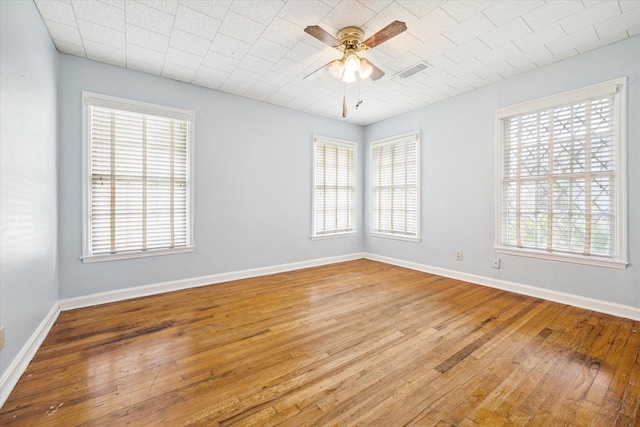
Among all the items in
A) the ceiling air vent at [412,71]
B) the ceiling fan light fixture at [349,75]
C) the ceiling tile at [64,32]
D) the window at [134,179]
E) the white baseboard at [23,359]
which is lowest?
the white baseboard at [23,359]

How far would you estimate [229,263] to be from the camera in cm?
409

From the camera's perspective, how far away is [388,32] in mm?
2201

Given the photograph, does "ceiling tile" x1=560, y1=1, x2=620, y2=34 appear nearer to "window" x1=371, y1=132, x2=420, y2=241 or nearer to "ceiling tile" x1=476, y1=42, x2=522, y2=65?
"ceiling tile" x1=476, y1=42, x2=522, y2=65

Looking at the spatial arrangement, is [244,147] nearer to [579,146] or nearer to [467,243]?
[467,243]

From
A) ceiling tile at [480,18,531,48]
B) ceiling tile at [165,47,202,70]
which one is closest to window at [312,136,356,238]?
ceiling tile at [165,47,202,70]

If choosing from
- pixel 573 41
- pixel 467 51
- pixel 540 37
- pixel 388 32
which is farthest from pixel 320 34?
pixel 573 41

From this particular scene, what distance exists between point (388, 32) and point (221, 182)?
286 centimetres

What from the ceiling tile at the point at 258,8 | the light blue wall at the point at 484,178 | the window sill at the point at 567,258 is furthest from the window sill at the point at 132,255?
the window sill at the point at 567,258

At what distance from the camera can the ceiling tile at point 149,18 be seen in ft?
7.57

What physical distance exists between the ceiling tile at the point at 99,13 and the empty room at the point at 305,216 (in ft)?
0.07

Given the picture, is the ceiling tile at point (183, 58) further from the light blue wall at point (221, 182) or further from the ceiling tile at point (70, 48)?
the ceiling tile at point (70, 48)

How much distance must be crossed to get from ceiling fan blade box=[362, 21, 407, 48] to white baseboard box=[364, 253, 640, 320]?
333 centimetres

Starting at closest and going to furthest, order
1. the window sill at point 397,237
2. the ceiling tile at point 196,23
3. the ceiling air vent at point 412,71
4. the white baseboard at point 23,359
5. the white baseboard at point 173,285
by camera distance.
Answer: the white baseboard at point 23,359, the ceiling tile at point 196,23, the white baseboard at point 173,285, the ceiling air vent at point 412,71, the window sill at point 397,237

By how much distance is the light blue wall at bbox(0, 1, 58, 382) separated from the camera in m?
1.70
